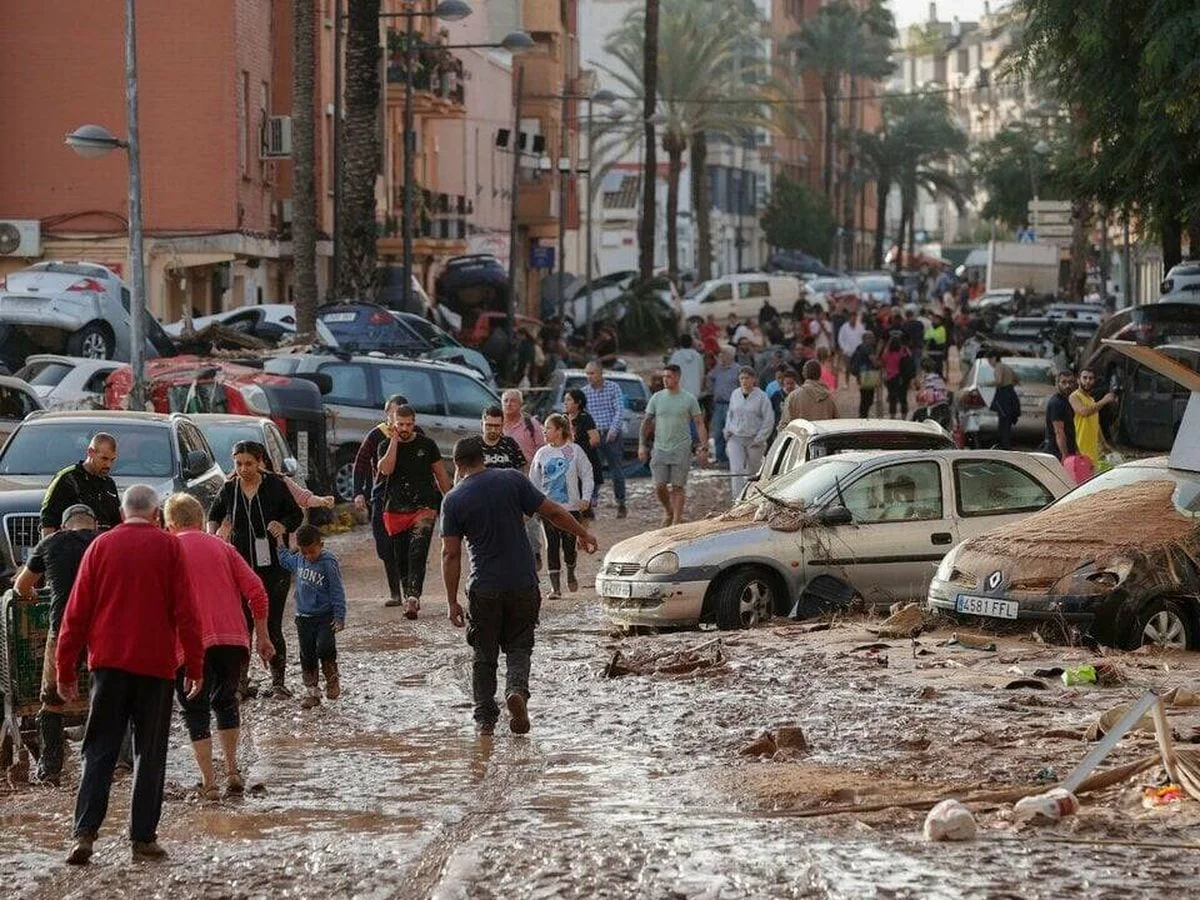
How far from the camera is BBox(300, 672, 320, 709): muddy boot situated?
15195mm

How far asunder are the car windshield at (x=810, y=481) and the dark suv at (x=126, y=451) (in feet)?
14.2

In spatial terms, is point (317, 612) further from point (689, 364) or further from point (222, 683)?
point (689, 364)

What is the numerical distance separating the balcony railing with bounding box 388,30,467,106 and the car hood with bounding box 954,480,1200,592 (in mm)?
40673

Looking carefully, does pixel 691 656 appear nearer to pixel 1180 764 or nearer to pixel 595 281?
pixel 1180 764

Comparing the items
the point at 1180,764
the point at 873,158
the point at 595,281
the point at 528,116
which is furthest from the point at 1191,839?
the point at 873,158

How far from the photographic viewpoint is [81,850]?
1028cm

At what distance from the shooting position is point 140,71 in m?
46.8

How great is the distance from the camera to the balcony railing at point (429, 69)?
191 ft

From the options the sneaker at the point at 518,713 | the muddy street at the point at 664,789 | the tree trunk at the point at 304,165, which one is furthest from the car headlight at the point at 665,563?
the tree trunk at the point at 304,165

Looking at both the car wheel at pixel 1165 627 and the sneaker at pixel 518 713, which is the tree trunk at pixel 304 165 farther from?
the sneaker at pixel 518 713

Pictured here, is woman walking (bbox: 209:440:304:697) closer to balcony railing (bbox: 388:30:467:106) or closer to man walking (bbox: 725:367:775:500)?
man walking (bbox: 725:367:775:500)

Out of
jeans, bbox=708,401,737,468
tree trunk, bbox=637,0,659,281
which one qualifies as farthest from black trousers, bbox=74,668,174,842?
tree trunk, bbox=637,0,659,281

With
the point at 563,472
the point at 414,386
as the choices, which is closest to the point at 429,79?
the point at 414,386

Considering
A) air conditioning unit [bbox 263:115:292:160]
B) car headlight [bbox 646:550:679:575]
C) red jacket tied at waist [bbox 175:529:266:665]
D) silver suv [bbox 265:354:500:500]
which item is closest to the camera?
red jacket tied at waist [bbox 175:529:266:665]
